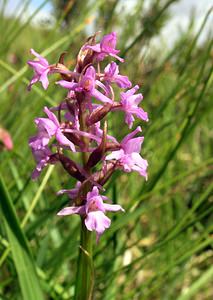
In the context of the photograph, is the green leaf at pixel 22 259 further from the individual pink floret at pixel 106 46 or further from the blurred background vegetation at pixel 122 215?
the individual pink floret at pixel 106 46

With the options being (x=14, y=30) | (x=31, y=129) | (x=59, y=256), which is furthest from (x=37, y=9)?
(x=59, y=256)

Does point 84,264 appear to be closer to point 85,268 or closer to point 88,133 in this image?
point 85,268

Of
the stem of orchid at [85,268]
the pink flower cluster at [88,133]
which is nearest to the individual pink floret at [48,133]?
the pink flower cluster at [88,133]

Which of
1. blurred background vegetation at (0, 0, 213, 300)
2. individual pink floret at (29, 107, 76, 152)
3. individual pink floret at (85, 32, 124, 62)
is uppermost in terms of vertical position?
individual pink floret at (85, 32, 124, 62)

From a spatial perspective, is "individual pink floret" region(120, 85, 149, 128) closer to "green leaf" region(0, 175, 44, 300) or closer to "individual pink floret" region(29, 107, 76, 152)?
"individual pink floret" region(29, 107, 76, 152)

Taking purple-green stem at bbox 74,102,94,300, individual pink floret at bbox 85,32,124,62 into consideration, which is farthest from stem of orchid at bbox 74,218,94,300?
individual pink floret at bbox 85,32,124,62

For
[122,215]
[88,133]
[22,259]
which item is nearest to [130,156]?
[88,133]

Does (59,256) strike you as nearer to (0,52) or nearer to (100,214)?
(100,214)
